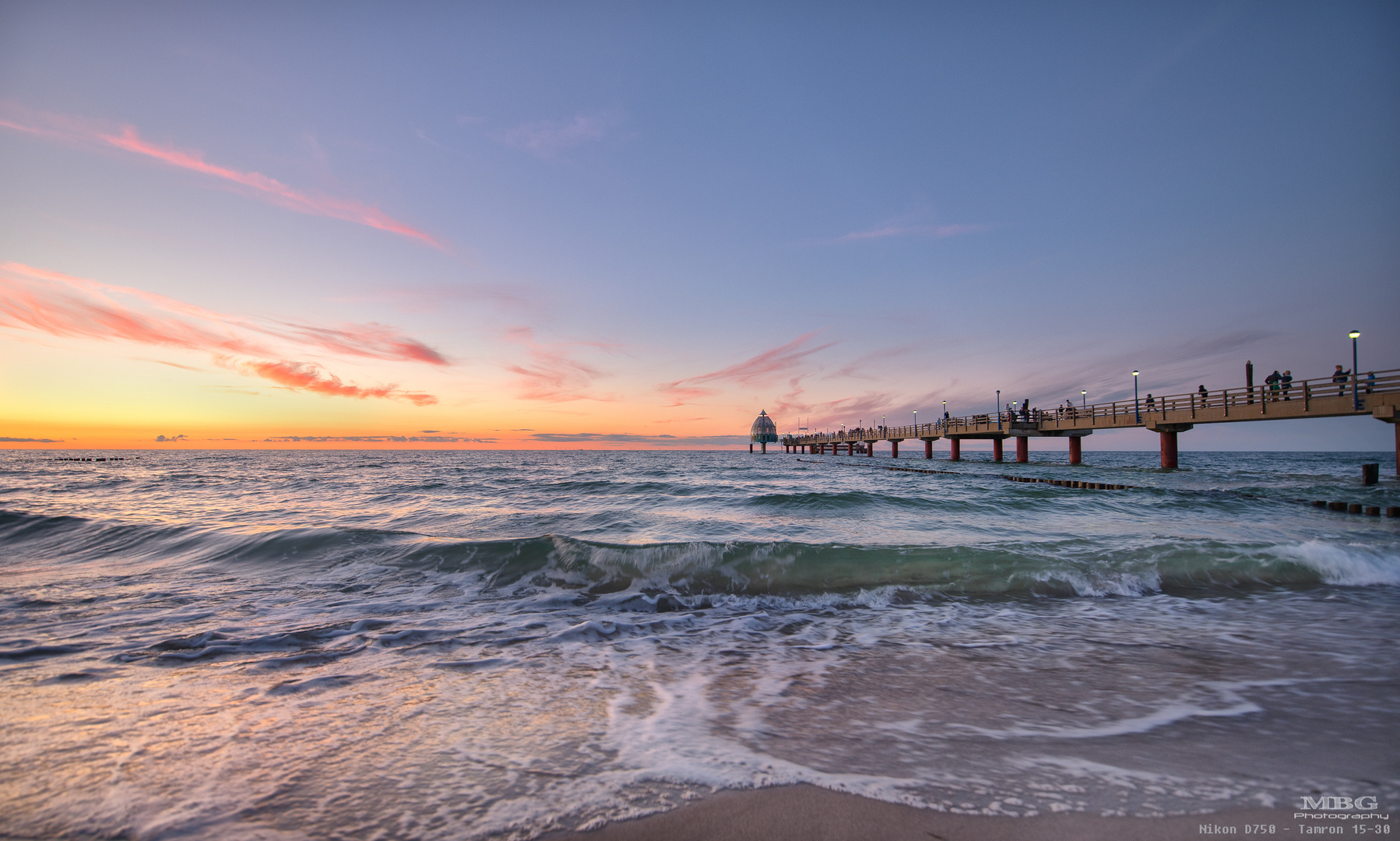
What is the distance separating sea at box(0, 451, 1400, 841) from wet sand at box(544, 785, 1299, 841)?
106 mm

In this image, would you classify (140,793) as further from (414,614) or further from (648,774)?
(414,614)

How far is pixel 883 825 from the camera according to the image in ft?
8.46

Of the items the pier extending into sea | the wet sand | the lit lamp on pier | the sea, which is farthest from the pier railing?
the lit lamp on pier

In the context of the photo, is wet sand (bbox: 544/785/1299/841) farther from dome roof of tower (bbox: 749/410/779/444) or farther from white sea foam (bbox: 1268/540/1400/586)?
dome roof of tower (bbox: 749/410/779/444)

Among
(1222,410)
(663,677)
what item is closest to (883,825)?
(663,677)

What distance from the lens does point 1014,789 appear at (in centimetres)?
288

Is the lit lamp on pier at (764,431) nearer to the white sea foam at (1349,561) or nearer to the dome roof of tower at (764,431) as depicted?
the dome roof of tower at (764,431)

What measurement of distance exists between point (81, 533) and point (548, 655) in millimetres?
15125

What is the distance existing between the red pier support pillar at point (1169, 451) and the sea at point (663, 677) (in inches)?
1208

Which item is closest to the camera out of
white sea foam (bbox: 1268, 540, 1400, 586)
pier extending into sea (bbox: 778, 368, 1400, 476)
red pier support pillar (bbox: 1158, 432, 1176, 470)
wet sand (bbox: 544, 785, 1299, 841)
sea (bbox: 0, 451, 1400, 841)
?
wet sand (bbox: 544, 785, 1299, 841)

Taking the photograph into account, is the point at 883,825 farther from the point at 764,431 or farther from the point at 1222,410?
the point at 764,431

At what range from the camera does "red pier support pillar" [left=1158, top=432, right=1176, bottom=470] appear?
37.6 meters

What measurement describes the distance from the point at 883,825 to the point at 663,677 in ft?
8.39

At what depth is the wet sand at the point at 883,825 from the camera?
2498 mm
